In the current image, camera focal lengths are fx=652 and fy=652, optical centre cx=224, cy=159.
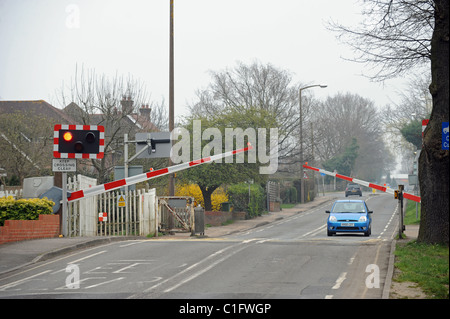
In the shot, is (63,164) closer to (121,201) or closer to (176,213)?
(121,201)

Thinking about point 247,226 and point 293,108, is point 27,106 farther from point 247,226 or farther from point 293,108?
point 247,226

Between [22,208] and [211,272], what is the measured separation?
6.92 meters

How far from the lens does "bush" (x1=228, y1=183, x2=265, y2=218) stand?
4494cm

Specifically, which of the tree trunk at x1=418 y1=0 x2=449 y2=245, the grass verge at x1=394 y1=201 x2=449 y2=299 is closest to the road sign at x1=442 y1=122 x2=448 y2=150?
the grass verge at x1=394 y1=201 x2=449 y2=299

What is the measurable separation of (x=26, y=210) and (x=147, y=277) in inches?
259

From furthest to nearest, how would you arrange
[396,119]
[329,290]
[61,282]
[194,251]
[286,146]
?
[396,119] → [286,146] → [194,251] → [61,282] → [329,290]

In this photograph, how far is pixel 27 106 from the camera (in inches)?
2441

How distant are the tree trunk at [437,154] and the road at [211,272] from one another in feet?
4.66

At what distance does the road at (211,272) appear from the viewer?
10.8m

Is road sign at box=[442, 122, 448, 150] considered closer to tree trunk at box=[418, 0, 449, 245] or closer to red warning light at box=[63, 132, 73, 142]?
tree trunk at box=[418, 0, 449, 245]

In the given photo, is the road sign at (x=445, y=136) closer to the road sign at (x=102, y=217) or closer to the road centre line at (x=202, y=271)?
the road centre line at (x=202, y=271)

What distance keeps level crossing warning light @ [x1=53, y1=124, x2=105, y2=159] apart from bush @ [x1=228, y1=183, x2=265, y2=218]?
26973 mm

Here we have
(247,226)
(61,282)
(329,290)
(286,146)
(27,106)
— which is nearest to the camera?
(329,290)
